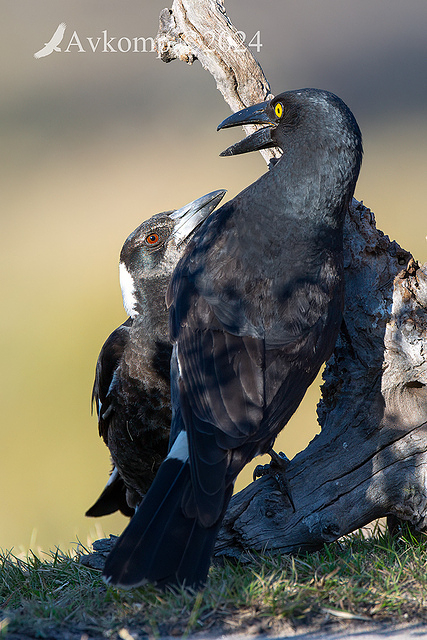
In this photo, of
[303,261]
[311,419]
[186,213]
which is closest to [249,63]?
[186,213]

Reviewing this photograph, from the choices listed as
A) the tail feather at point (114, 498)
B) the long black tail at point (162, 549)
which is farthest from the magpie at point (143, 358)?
the long black tail at point (162, 549)

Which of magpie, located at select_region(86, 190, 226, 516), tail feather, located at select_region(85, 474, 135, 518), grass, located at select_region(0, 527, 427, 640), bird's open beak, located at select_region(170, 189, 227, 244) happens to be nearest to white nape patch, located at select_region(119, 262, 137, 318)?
magpie, located at select_region(86, 190, 226, 516)

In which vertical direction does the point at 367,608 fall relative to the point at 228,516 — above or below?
below

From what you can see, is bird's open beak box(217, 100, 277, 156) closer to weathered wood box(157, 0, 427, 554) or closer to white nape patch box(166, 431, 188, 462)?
weathered wood box(157, 0, 427, 554)

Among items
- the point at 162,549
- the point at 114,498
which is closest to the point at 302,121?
the point at 162,549

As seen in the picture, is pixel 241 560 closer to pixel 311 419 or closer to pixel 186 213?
pixel 186 213

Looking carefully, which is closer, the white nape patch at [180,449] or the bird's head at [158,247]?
the white nape patch at [180,449]

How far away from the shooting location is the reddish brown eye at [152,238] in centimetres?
412

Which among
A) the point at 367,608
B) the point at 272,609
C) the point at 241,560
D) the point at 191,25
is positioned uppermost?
the point at 191,25

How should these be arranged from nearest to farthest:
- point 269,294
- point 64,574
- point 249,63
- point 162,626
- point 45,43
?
1. point 162,626
2. point 269,294
3. point 64,574
4. point 249,63
5. point 45,43

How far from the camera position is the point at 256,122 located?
368cm

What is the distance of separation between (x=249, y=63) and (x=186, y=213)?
2.89 ft

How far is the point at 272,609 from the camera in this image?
Result: 2.61 m

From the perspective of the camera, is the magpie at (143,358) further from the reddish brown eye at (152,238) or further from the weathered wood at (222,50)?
the weathered wood at (222,50)
